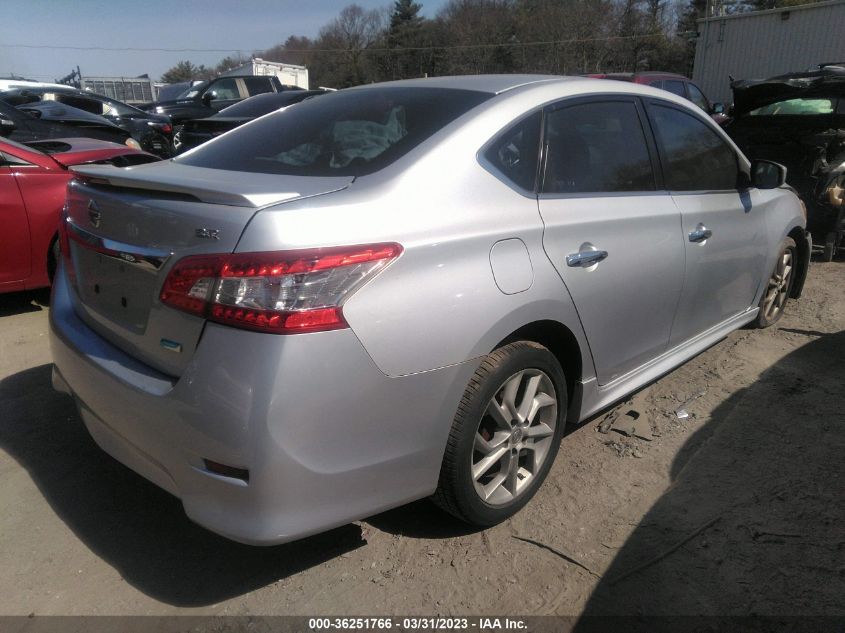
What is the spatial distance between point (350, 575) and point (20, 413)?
2145 millimetres

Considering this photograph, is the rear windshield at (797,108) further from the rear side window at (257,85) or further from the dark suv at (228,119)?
the rear side window at (257,85)

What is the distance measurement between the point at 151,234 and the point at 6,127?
19.9ft

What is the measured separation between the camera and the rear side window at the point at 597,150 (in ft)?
9.02

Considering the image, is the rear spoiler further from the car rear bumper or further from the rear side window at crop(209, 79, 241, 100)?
the rear side window at crop(209, 79, 241, 100)

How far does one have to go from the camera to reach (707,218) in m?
3.45

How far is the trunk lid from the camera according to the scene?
1.97 metres

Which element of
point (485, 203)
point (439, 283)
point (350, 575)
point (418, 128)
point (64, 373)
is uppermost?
point (418, 128)

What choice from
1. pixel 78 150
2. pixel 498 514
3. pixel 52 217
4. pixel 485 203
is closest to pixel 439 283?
pixel 485 203

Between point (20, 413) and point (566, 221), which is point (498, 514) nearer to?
point (566, 221)

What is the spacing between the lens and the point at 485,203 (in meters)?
2.35

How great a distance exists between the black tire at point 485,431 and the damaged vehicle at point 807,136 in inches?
A: 198

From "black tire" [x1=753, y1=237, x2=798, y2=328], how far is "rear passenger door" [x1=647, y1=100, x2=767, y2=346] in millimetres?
524

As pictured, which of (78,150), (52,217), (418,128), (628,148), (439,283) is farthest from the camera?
(78,150)

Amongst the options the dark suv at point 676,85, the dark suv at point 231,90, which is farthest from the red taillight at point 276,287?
the dark suv at point 231,90
